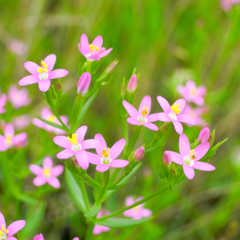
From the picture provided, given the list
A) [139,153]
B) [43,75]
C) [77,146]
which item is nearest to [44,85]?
[43,75]

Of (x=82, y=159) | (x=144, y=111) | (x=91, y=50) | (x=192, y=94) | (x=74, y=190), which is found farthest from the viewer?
(x=192, y=94)

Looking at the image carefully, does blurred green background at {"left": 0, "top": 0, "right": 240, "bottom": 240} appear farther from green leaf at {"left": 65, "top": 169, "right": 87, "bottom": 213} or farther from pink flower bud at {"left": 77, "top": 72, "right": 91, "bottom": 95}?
pink flower bud at {"left": 77, "top": 72, "right": 91, "bottom": 95}

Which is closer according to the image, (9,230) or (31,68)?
(9,230)

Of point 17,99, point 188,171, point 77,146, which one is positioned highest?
point 17,99

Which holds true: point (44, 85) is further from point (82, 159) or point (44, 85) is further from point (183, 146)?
point (183, 146)

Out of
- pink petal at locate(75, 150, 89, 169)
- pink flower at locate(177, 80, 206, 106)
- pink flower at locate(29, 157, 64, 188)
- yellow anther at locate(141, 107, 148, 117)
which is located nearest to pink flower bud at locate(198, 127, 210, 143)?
yellow anther at locate(141, 107, 148, 117)

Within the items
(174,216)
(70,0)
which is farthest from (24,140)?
(70,0)

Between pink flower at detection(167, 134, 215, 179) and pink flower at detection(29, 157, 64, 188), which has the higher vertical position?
pink flower at detection(29, 157, 64, 188)
